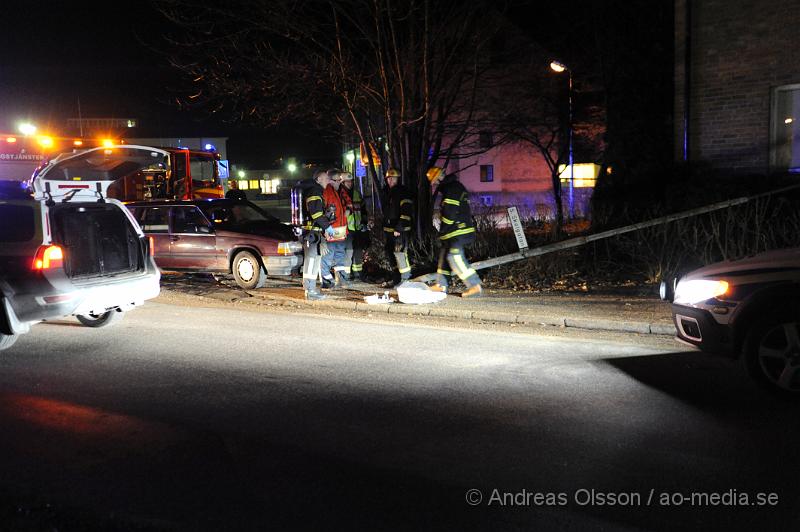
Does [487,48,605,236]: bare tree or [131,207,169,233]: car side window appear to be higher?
[487,48,605,236]: bare tree

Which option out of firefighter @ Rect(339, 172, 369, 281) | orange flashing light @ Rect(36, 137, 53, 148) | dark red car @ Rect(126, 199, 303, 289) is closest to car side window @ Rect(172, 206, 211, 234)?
dark red car @ Rect(126, 199, 303, 289)

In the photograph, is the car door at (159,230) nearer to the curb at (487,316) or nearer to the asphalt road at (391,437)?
the curb at (487,316)

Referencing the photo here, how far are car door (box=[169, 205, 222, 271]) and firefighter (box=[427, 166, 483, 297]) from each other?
4307 millimetres

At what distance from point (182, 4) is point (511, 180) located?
28.9 metres

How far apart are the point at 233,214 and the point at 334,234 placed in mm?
2513

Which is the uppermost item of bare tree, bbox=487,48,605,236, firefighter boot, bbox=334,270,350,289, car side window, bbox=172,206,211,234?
bare tree, bbox=487,48,605,236

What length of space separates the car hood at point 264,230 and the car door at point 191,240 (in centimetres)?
35

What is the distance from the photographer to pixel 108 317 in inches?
352

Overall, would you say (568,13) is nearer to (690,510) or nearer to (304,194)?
(304,194)

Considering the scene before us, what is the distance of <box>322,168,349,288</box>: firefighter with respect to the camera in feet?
36.2

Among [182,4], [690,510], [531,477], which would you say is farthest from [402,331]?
[182,4]

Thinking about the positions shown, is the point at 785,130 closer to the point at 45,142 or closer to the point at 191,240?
the point at 191,240

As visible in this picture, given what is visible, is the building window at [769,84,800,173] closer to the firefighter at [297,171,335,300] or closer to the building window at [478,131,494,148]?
the building window at [478,131,494,148]

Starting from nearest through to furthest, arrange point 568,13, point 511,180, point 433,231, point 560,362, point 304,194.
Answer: point 560,362
point 304,194
point 433,231
point 568,13
point 511,180
